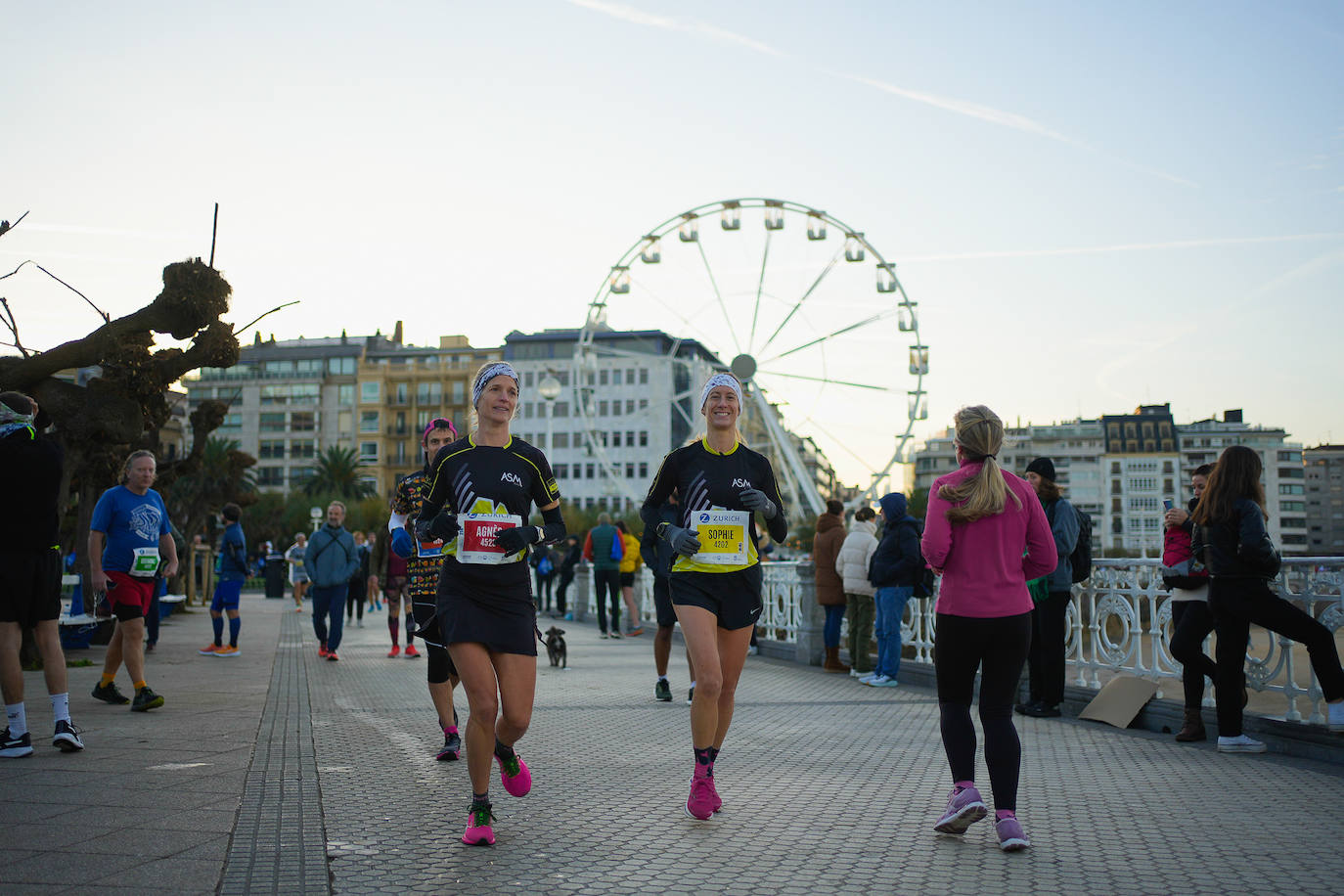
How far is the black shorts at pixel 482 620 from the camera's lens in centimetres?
521

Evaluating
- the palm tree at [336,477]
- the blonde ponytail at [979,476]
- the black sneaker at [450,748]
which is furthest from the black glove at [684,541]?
the palm tree at [336,477]

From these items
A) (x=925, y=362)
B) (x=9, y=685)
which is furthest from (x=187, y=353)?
(x=925, y=362)

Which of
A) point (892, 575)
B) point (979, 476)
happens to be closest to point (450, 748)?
point (979, 476)

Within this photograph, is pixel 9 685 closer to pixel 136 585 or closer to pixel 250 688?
pixel 136 585

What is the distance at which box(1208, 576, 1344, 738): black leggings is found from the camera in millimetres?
7285

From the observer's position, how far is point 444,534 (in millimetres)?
5289

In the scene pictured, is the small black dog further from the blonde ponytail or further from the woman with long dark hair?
the blonde ponytail

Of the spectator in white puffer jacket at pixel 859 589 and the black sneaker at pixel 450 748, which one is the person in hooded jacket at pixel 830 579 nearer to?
the spectator in white puffer jacket at pixel 859 589

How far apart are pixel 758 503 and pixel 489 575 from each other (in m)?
1.38

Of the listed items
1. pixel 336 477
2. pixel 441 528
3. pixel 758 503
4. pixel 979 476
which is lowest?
pixel 441 528

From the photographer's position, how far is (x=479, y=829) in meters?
5.09

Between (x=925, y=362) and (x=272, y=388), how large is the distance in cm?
10497

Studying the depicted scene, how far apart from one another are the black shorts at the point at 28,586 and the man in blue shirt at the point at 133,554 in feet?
5.05

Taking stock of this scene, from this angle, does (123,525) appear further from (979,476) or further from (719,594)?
(979,476)
